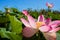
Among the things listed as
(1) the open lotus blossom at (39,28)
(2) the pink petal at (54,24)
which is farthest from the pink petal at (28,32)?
(2) the pink petal at (54,24)

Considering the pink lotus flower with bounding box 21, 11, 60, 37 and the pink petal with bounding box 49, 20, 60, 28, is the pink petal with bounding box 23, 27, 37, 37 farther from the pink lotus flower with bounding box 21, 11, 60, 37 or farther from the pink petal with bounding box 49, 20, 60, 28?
the pink petal with bounding box 49, 20, 60, 28

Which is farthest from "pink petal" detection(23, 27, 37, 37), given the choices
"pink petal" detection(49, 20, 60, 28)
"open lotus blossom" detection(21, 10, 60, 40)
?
"pink petal" detection(49, 20, 60, 28)

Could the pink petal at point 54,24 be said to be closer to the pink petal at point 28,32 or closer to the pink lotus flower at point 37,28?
the pink lotus flower at point 37,28

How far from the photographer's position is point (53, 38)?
3.14 feet

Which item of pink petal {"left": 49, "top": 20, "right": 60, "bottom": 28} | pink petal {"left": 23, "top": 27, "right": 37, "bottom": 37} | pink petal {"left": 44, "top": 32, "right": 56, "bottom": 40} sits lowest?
pink petal {"left": 44, "top": 32, "right": 56, "bottom": 40}

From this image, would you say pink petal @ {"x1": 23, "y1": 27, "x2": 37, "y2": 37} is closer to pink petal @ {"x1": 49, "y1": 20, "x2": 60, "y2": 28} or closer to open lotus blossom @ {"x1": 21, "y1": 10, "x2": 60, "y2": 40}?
open lotus blossom @ {"x1": 21, "y1": 10, "x2": 60, "y2": 40}

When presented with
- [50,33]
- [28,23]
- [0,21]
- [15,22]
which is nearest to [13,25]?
[15,22]

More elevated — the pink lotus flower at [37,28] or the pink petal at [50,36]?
the pink lotus flower at [37,28]

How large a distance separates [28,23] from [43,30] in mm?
84

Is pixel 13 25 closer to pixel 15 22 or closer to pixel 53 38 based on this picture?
pixel 15 22

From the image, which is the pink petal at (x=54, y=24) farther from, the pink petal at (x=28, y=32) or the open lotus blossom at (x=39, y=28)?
the pink petal at (x=28, y=32)

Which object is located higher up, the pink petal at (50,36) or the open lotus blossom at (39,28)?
the open lotus blossom at (39,28)

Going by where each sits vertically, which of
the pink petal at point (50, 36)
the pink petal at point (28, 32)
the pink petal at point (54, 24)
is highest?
the pink petal at point (54, 24)

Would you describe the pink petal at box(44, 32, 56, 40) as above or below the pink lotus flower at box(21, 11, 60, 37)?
below
